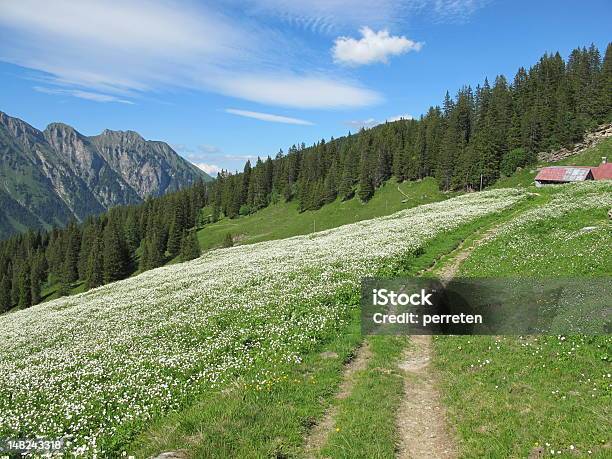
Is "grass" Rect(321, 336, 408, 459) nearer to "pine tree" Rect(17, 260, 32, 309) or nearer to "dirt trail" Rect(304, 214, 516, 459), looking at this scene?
"dirt trail" Rect(304, 214, 516, 459)

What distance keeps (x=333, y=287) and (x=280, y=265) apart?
1067cm

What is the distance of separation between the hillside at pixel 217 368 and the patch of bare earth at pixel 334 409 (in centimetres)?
21

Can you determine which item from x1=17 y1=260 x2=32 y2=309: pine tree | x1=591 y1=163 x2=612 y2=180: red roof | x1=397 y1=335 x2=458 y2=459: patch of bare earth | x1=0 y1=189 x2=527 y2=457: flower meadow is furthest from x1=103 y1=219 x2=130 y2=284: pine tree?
x1=397 y1=335 x2=458 y2=459: patch of bare earth

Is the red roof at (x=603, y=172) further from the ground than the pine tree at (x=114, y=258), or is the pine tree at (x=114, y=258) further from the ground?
the red roof at (x=603, y=172)

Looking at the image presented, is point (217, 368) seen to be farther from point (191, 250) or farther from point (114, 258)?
point (114, 258)

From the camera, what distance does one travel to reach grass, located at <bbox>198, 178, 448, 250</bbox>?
13216 cm

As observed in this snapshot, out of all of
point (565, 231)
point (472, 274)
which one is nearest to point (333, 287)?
point (472, 274)

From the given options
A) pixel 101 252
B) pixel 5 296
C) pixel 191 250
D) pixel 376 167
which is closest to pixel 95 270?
pixel 101 252

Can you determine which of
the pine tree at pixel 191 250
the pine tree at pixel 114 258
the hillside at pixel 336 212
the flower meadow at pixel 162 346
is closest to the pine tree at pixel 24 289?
the hillside at pixel 336 212

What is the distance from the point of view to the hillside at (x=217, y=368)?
9.82 m

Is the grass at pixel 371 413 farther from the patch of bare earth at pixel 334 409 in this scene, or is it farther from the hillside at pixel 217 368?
the patch of bare earth at pixel 334 409

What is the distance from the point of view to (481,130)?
13375 cm

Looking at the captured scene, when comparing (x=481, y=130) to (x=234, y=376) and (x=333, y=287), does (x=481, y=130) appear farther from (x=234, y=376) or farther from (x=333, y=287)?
(x=234, y=376)

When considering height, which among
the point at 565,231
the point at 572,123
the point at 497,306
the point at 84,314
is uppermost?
the point at 572,123
